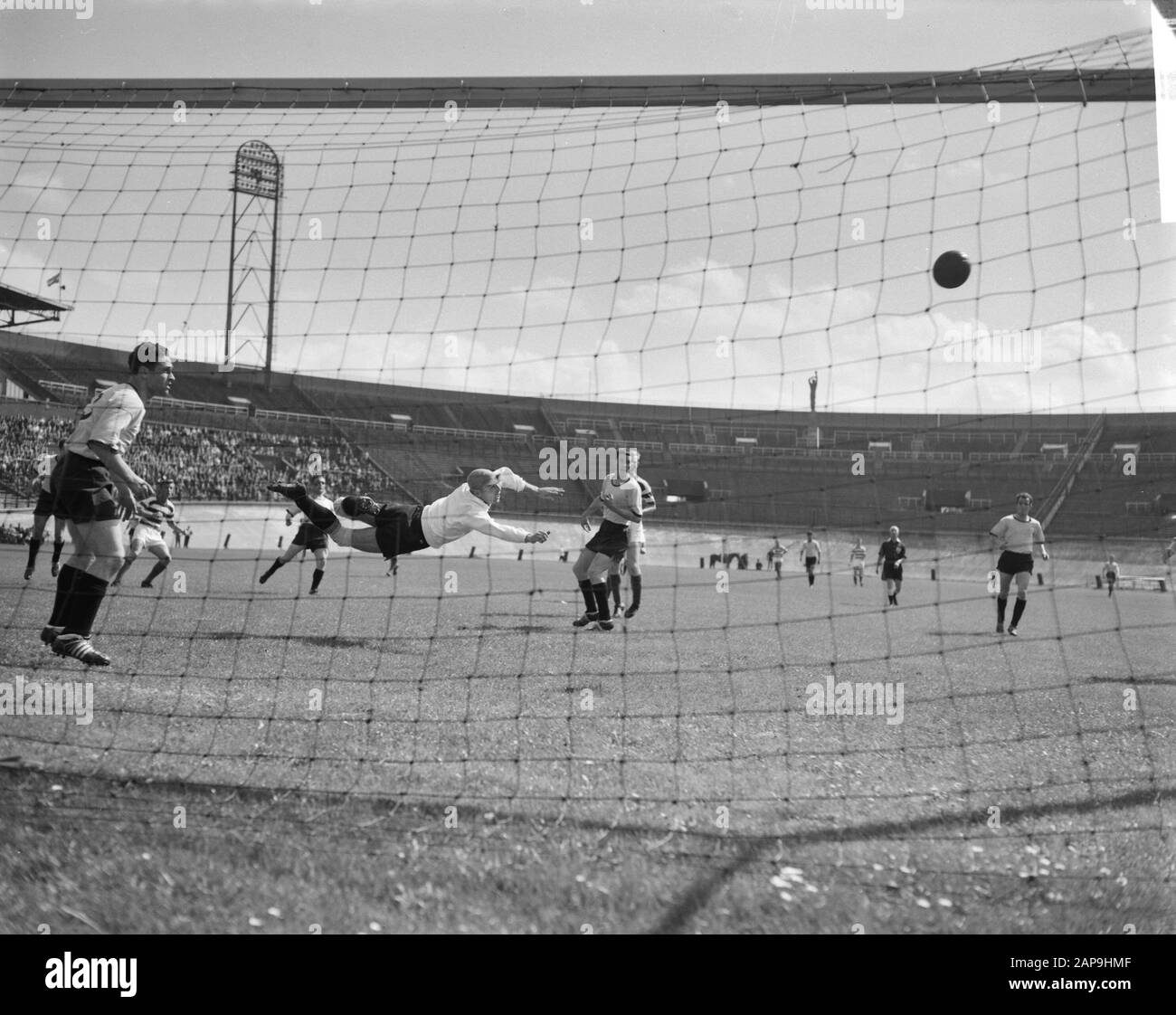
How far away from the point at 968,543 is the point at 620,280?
3678cm

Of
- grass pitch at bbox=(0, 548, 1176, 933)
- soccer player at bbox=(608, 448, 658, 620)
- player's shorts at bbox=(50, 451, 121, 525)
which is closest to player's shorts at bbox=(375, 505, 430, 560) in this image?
grass pitch at bbox=(0, 548, 1176, 933)

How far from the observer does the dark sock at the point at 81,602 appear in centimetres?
539

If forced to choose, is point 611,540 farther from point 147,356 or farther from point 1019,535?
point 147,356

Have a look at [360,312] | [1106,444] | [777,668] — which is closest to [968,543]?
[1106,444]

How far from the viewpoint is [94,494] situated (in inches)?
212

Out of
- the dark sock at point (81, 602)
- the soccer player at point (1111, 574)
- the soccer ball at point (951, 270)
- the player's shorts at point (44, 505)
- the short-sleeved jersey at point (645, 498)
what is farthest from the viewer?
the soccer player at point (1111, 574)

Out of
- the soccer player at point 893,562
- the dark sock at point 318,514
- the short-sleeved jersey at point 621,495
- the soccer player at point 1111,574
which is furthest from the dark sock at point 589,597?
the soccer player at point 893,562

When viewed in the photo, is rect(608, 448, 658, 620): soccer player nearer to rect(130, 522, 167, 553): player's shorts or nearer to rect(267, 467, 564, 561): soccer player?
rect(267, 467, 564, 561): soccer player

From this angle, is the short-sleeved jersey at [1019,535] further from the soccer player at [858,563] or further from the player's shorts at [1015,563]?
the soccer player at [858,563]

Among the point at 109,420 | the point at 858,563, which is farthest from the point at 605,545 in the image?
the point at 858,563

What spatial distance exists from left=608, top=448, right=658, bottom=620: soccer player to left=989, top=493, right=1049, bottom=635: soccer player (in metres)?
4.36

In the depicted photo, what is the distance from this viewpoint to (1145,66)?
5145mm
